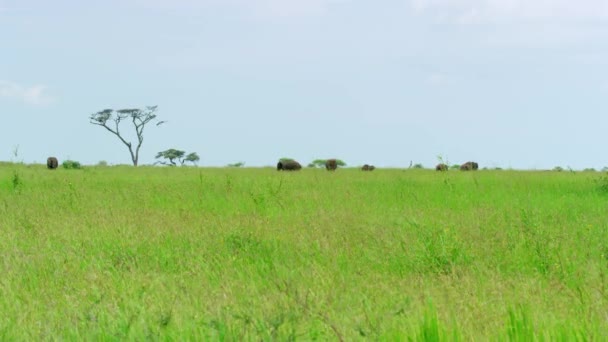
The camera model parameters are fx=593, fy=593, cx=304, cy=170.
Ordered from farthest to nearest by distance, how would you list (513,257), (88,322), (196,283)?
(513,257)
(196,283)
(88,322)

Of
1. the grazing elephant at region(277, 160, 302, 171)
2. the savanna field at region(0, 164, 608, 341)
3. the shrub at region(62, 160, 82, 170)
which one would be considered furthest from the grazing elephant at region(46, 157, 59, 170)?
the savanna field at region(0, 164, 608, 341)

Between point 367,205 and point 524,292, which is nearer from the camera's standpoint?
point 524,292

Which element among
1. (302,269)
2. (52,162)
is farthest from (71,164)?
(302,269)

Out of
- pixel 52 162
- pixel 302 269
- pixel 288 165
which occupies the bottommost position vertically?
pixel 302 269

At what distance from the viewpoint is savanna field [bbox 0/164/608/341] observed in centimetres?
346

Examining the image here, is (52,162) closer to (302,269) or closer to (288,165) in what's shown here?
(288,165)

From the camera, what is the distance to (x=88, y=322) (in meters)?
3.72

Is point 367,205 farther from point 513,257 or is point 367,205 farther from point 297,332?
point 297,332

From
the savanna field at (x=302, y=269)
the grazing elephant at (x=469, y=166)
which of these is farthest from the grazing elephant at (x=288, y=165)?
the savanna field at (x=302, y=269)

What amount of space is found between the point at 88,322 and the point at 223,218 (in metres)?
5.00

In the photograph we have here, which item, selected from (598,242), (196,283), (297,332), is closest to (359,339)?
(297,332)

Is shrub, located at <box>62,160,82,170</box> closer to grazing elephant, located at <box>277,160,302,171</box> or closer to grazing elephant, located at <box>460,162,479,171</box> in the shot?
grazing elephant, located at <box>277,160,302,171</box>

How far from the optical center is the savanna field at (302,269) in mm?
3461

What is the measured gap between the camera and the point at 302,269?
5.23 metres
